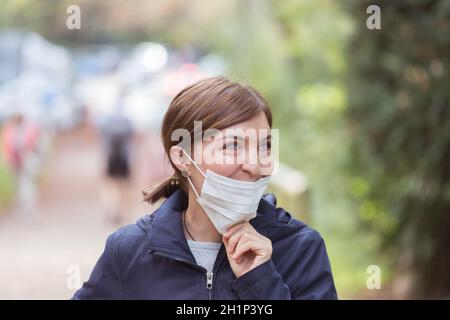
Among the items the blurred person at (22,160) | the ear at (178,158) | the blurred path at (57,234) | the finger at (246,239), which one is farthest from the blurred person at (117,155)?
the finger at (246,239)

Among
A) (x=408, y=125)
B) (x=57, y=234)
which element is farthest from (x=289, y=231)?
(x=57, y=234)

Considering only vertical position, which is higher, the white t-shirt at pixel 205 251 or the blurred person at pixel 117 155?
the white t-shirt at pixel 205 251

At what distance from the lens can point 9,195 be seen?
16.1 m

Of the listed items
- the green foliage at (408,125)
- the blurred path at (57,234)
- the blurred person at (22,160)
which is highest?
the green foliage at (408,125)

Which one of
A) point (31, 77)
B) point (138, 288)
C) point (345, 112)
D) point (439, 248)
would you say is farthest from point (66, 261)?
point (31, 77)

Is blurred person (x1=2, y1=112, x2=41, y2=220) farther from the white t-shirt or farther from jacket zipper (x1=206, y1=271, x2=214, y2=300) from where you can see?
jacket zipper (x1=206, y1=271, x2=214, y2=300)

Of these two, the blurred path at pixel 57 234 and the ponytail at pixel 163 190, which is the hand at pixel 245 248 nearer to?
the ponytail at pixel 163 190

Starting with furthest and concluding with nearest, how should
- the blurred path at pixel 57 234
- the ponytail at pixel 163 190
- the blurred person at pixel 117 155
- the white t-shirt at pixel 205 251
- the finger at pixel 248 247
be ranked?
the blurred person at pixel 117 155 → the blurred path at pixel 57 234 → the ponytail at pixel 163 190 → the white t-shirt at pixel 205 251 → the finger at pixel 248 247

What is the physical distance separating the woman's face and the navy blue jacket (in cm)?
14

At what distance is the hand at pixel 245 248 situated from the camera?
2.20m

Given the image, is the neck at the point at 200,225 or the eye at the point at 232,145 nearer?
the eye at the point at 232,145

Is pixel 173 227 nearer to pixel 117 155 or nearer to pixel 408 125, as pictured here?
pixel 408 125

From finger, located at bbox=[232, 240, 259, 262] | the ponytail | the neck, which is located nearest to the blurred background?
the ponytail

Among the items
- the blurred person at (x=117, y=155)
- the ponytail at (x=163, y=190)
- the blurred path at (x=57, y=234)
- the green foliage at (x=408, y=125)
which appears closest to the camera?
the ponytail at (x=163, y=190)
